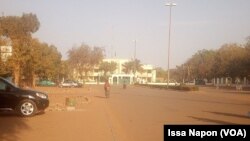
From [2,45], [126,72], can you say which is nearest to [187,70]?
[126,72]

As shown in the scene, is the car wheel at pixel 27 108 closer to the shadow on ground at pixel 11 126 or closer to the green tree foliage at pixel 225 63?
the shadow on ground at pixel 11 126

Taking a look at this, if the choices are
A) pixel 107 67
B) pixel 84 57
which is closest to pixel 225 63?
pixel 84 57

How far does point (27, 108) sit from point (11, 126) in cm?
305

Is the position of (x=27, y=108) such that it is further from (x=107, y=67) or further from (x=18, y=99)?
(x=107, y=67)

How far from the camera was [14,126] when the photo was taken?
13.6 m

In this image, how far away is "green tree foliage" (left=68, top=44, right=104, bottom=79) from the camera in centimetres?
9069

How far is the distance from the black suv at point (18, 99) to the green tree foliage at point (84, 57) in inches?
2916

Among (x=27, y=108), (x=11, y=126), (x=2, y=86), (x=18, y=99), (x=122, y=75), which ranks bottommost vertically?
(x=11, y=126)

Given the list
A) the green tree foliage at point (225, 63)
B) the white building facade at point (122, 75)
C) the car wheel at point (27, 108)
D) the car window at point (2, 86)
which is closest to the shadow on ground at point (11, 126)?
the car wheel at point (27, 108)

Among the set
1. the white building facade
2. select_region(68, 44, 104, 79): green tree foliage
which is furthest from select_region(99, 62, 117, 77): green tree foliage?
select_region(68, 44, 104, 79): green tree foliage

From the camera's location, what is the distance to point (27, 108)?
16.6 meters

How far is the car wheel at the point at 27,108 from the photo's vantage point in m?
16.5

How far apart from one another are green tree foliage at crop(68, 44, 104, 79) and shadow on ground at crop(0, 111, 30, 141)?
73.0m

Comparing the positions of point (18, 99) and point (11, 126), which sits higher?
point (18, 99)
